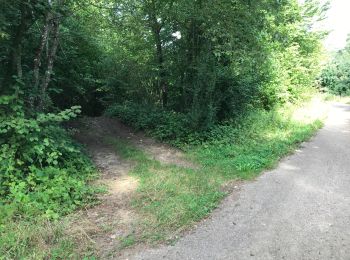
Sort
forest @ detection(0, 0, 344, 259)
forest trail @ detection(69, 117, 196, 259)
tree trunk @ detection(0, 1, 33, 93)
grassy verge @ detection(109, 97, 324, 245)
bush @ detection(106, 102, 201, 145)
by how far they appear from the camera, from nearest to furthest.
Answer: forest trail @ detection(69, 117, 196, 259) → grassy verge @ detection(109, 97, 324, 245) → forest @ detection(0, 0, 344, 259) → tree trunk @ detection(0, 1, 33, 93) → bush @ detection(106, 102, 201, 145)

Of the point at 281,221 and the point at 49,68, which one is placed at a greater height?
the point at 49,68

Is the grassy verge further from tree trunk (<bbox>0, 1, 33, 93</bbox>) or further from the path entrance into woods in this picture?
tree trunk (<bbox>0, 1, 33, 93</bbox>)

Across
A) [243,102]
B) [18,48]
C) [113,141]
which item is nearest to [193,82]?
[243,102]

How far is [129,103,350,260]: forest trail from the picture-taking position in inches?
162

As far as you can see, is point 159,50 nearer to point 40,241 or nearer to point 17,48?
point 17,48

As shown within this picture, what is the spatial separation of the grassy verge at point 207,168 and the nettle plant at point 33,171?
1.13m

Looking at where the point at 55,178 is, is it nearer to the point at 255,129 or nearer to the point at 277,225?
the point at 277,225

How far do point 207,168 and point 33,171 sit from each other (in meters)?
3.52

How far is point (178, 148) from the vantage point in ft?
30.6

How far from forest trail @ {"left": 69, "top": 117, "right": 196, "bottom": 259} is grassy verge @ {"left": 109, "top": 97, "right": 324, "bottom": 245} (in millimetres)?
204

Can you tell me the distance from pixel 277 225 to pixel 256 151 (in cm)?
374

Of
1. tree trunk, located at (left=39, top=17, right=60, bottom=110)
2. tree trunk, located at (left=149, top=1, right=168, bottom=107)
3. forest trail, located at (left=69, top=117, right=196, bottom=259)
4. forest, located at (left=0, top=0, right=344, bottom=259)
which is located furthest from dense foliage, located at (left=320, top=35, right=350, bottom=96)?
tree trunk, located at (left=39, top=17, right=60, bottom=110)

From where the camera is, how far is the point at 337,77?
94.0 feet

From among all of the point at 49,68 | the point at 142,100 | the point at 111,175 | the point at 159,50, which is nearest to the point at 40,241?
the point at 111,175
